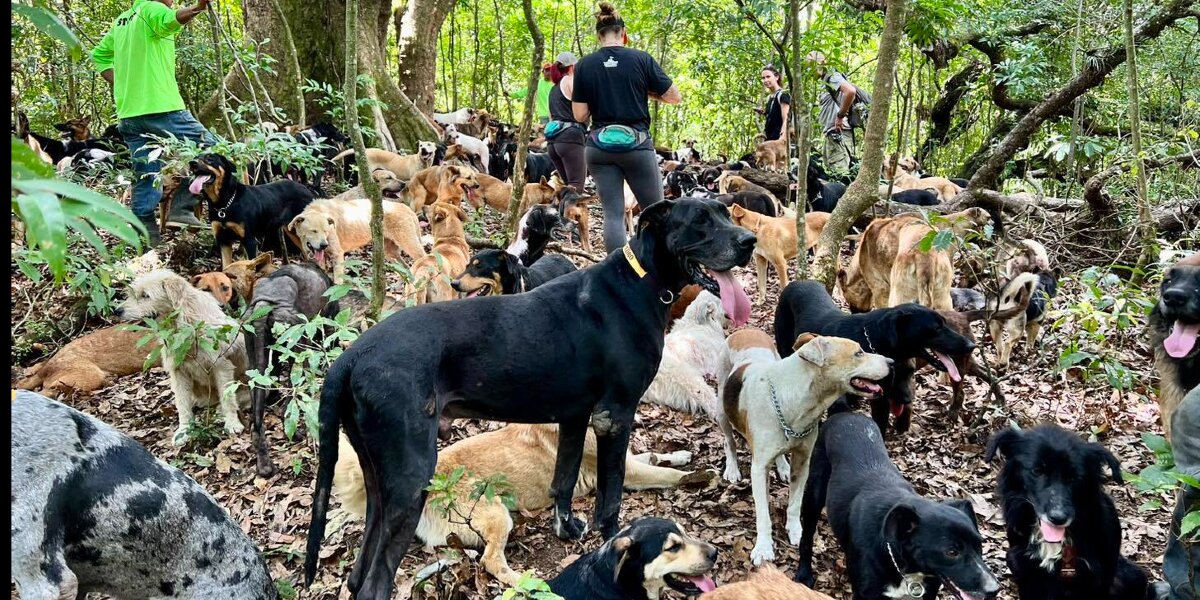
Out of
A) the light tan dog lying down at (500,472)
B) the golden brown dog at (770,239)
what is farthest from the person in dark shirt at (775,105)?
the light tan dog lying down at (500,472)

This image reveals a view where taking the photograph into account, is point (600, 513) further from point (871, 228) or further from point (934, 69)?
point (934, 69)

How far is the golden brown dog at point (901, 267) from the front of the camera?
6789 millimetres

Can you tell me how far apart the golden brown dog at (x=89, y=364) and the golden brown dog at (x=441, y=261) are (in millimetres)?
2238

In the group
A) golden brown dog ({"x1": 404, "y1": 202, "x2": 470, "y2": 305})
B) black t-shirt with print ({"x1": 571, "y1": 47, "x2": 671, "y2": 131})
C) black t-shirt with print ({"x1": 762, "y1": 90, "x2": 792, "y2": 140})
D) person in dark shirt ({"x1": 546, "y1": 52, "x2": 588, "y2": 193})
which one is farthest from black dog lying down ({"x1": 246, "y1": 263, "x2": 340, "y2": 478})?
black t-shirt with print ({"x1": 762, "y1": 90, "x2": 792, "y2": 140})

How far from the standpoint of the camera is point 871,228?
7.75m

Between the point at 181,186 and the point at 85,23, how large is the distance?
677cm

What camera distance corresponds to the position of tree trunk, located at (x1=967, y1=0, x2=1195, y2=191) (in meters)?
9.71

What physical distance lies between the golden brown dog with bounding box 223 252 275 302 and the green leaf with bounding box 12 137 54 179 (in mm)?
5977

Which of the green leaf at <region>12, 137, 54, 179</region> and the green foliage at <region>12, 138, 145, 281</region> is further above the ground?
the green leaf at <region>12, 137, 54, 179</region>

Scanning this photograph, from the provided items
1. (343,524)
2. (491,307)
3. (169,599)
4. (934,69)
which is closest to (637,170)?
(491,307)

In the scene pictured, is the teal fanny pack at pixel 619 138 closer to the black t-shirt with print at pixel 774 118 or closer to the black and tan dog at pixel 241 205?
the black and tan dog at pixel 241 205

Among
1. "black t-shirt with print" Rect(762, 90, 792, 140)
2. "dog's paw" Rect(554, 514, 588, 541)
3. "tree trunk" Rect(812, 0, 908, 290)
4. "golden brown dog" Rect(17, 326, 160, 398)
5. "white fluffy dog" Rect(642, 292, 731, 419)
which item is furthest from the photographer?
"black t-shirt with print" Rect(762, 90, 792, 140)

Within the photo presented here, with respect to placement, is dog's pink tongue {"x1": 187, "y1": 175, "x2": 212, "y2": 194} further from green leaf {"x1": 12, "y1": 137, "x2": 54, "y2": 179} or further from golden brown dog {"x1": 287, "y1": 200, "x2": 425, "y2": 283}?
green leaf {"x1": 12, "y1": 137, "x2": 54, "y2": 179}

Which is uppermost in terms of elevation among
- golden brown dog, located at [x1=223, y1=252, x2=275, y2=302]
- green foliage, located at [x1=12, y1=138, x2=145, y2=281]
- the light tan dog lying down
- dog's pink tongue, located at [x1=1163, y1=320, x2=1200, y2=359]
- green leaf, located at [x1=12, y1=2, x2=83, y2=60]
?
green leaf, located at [x1=12, y1=2, x2=83, y2=60]
